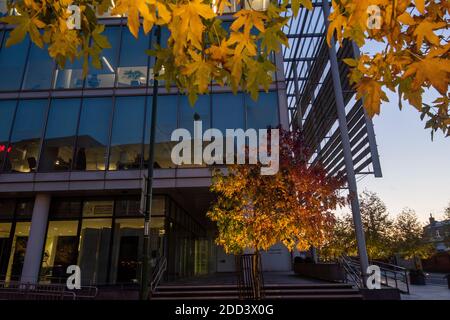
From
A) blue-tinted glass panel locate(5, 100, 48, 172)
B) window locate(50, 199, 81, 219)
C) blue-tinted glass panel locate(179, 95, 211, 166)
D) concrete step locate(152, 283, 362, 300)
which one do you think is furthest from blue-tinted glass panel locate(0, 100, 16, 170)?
concrete step locate(152, 283, 362, 300)

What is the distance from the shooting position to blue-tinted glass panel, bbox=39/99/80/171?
1739 cm

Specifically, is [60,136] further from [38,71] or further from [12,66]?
[12,66]

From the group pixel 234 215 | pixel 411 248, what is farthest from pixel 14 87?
pixel 411 248

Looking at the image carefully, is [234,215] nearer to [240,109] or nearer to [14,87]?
[240,109]

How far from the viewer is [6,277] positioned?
17.0 metres

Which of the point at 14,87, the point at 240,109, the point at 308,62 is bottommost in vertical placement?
the point at 240,109

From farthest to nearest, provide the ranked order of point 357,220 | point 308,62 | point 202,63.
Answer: point 308,62 → point 357,220 → point 202,63

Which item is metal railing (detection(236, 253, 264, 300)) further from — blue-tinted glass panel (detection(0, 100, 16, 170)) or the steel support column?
blue-tinted glass panel (detection(0, 100, 16, 170))

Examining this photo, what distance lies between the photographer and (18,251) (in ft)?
56.8

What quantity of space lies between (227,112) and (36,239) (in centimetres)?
1186

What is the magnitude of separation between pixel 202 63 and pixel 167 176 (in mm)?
13959

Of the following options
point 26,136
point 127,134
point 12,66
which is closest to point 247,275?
point 127,134

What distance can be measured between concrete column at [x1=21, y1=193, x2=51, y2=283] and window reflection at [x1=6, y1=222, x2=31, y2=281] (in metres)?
0.87

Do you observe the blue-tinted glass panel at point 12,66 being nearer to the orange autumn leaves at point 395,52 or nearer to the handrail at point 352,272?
the handrail at point 352,272
